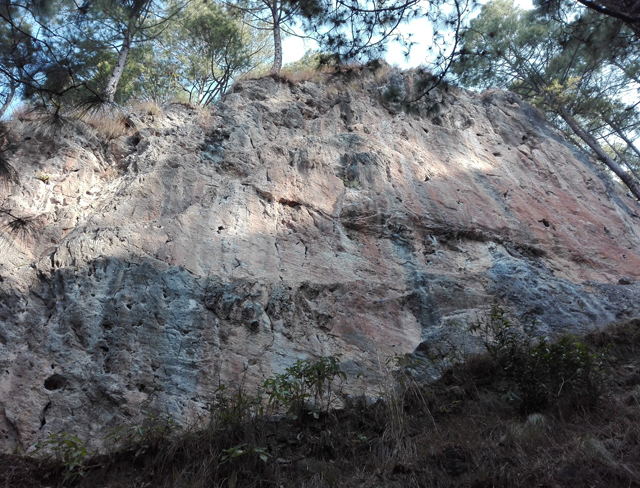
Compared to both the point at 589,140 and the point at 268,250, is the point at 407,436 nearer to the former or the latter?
the point at 268,250

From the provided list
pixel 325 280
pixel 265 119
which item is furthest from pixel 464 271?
pixel 265 119

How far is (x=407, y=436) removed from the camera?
4.46 meters

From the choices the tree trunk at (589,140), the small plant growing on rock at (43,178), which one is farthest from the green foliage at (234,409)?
the tree trunk at (589,140)

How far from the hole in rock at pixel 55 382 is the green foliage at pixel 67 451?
1.81 ft

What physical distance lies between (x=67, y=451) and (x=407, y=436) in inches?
118

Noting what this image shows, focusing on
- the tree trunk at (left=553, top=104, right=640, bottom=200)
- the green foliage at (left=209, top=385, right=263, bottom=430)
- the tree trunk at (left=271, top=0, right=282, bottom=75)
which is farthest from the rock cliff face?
the tree trunk at (left=553, top=104, right=640, bottom=200)

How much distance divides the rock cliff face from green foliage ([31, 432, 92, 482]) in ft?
0.57

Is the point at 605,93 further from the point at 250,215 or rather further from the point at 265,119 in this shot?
the point at 250,215

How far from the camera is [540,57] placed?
15.2 meters

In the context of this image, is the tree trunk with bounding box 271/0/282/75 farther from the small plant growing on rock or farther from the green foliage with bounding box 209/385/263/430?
the green foliage with bounding box 209/385/263/430

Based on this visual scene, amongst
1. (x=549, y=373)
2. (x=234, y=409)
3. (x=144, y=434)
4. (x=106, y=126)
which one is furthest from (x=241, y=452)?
(x=106, y=126)

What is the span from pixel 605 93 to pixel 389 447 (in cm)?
1412

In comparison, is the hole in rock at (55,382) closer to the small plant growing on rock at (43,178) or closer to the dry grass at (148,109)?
the small plant growing on rock at (43,178)

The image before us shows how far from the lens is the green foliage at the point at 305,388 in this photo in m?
4.68
